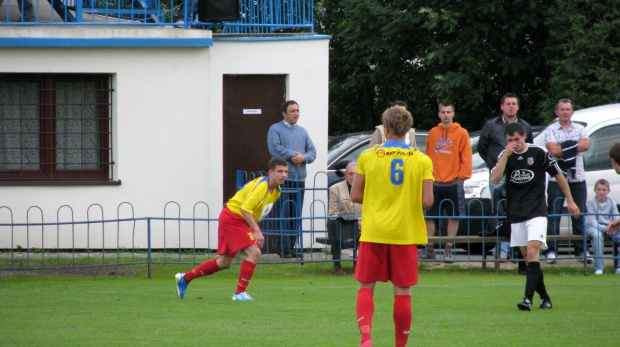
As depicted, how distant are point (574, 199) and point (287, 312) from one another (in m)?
5.57

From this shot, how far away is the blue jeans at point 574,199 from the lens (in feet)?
43.8

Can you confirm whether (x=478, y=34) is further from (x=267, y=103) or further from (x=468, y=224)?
(x=468, y=224)

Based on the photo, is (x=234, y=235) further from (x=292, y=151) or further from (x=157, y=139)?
(x=157, y=139)

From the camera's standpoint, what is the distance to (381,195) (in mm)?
7340

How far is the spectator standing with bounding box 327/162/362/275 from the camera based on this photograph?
1301 cm

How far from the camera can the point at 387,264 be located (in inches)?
290

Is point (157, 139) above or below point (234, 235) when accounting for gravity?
above

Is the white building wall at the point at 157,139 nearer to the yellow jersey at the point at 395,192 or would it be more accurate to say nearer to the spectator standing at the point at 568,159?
the spectator standing at the point at 568,159

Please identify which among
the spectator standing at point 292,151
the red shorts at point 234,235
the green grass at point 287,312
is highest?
the spectator standing at point 292,151

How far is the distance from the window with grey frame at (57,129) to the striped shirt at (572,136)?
646cm

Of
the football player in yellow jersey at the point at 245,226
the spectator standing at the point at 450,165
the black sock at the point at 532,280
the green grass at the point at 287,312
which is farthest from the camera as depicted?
the spectator standing at the point at 450,165

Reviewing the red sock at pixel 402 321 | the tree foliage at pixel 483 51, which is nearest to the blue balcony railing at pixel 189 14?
the tree foliage at pixel 483 51

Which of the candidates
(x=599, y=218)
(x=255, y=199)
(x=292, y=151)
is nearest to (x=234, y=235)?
(x=255, y=199)

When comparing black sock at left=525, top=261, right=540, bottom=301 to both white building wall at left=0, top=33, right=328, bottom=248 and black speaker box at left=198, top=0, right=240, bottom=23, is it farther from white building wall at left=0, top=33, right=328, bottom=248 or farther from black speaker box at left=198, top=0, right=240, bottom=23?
black speaker box at left=198, top=0, right=240, bottom=23
